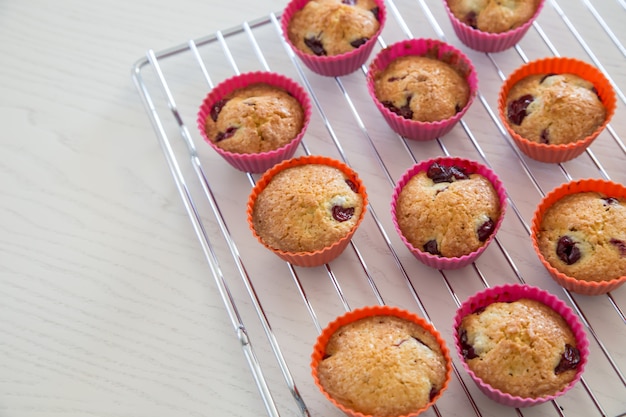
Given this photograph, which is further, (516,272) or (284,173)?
(284,173)

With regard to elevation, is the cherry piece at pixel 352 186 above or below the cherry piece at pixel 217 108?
below

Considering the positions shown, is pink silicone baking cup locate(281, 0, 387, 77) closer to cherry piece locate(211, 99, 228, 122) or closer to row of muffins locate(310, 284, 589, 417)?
cherry piece locate(211, 99, 228, 122)

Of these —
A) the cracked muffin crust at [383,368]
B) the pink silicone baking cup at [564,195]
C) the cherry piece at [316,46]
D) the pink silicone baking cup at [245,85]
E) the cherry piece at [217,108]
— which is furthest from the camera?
the cherry piece at [316,46]

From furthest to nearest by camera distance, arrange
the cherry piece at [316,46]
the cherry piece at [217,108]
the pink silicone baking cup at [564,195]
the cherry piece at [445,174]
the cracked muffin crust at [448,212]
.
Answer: the cherry piece at [316,46] < the cherry piece at [217,108] < the cherry piece at [445,174] < the cracked muffin crust at [448,212] < the pink silicone baking cup at [564,195]

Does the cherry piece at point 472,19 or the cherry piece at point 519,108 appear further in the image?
the cherry piece at point 472,19

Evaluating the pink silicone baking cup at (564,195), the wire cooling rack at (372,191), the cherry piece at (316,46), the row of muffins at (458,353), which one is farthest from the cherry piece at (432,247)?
the cherry piece at (316,46)

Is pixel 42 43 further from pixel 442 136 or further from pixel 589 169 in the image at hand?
pixel 589 169

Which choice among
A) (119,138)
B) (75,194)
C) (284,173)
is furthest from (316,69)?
(75,194)

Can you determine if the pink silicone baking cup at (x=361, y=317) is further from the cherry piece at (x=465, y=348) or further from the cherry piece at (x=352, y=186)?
the cherry piece at (x=352, y=186)
